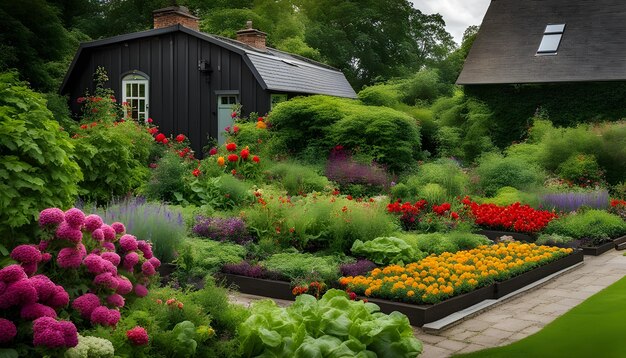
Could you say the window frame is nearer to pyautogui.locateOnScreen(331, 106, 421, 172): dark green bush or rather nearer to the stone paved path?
pyautogui.locateOnScreen(331, 106, 421, 172): dark green bush

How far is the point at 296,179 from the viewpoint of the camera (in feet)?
41.5

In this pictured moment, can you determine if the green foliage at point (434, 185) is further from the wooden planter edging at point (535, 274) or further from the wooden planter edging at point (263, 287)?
the wooden planter edging at point (263, 287)

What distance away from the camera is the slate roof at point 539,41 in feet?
72.2

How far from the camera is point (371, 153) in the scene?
1538cm

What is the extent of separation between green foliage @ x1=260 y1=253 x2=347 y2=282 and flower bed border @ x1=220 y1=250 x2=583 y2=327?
210mm

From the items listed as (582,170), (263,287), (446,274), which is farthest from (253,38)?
(446,274)

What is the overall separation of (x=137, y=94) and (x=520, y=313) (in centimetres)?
1586

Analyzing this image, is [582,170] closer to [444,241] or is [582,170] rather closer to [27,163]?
[444,241]

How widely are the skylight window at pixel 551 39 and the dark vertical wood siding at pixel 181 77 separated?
36.6ft

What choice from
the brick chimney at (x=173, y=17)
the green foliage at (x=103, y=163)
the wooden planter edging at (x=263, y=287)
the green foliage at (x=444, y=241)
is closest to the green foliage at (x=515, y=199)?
the green foliage at (x=444, y=241)

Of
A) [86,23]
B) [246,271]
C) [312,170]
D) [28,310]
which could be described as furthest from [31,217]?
[86,23]

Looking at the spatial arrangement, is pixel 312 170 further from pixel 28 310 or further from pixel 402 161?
pixel 28 310

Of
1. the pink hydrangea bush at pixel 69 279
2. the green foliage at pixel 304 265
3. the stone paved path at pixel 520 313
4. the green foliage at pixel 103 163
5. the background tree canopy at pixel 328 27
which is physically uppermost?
the background tree canopy at pixel 328 27

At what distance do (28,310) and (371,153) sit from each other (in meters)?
12.3
